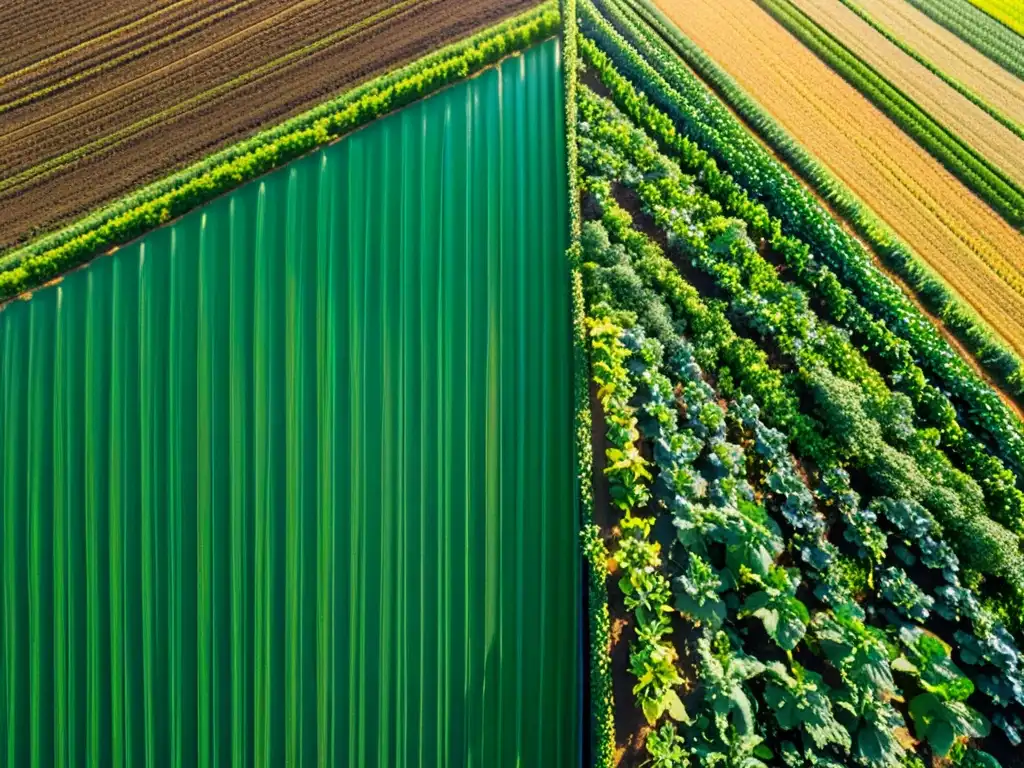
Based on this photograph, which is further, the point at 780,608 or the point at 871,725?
the point at 780,608

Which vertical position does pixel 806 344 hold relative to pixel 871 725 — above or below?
above

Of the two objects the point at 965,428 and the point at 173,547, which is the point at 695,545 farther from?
the point at 173,547

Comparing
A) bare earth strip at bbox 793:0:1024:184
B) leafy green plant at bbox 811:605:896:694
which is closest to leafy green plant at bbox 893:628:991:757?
leafy green plant at bbox 811:605:896:694

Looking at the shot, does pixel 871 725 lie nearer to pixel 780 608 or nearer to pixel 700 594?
pixel 780 608

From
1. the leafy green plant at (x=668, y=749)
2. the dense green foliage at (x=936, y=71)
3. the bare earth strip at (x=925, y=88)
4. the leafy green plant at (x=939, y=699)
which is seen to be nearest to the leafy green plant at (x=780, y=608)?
the leafy green plant at (x=939, y=699)

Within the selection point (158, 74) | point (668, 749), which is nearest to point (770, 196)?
point (668, 749)

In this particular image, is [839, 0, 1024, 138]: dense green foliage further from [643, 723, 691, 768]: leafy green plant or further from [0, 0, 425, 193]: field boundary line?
[643, 723, 691, 768]: leafy green plant

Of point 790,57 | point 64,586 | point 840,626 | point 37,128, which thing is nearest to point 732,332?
point 840,626
